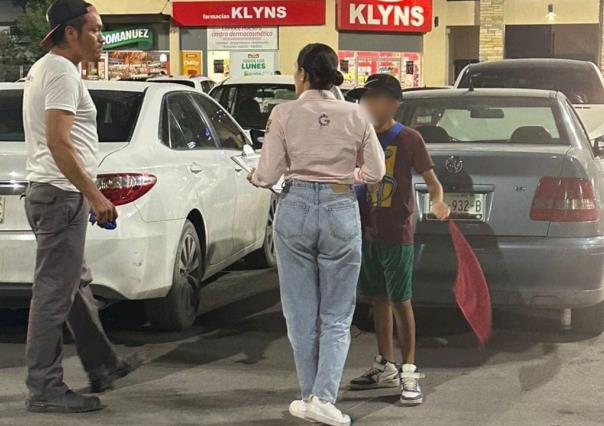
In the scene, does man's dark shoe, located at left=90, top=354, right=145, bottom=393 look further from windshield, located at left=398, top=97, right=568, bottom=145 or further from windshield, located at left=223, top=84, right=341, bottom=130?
windshield, located at left=223, top=84, right=341, bottom=130

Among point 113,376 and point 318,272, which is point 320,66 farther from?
point 113,376

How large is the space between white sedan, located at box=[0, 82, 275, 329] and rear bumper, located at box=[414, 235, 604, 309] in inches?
61.4

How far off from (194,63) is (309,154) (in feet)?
81.8

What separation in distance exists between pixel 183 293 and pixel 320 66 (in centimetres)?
238

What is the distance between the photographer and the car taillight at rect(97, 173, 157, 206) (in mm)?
5574

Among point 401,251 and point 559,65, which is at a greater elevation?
point 559,65

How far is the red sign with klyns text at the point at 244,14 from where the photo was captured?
28156mm

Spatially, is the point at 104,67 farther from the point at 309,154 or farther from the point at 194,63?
the point at 309,154

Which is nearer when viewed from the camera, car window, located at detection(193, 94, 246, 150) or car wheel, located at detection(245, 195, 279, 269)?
car window, located at detection(193, 94, 246, 150)

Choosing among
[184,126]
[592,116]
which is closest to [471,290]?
[184,126]

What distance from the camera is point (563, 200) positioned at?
18.8 feet

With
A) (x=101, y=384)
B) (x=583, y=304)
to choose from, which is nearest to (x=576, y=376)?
(x=583, y=304)

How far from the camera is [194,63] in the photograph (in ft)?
94.5

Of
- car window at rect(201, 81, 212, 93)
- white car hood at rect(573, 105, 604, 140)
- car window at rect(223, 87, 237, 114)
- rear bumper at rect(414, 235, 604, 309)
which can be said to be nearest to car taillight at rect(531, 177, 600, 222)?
rear bumper at rect(414, 235, 604, 309)
